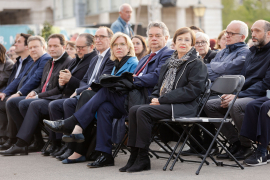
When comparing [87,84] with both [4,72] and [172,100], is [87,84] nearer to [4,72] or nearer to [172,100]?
[172,100]

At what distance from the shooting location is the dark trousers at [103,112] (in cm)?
573

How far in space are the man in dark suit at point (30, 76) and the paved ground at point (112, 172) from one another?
1942 mm

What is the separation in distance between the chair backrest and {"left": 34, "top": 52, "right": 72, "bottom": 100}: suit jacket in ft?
9.23

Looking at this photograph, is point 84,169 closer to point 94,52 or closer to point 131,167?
point 131,167

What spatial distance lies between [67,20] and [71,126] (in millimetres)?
37823

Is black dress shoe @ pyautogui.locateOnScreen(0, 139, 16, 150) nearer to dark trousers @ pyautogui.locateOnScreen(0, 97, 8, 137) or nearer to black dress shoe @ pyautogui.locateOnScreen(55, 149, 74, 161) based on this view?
dark trousers @ pyautogui.locateOnScreen(0, 97, 8, 137)

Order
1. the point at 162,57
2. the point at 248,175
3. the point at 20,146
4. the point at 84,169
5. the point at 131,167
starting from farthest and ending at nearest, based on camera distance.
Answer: the point at 20,146
the point at 162,57
the point at 84,169
the point at 131,167
the point at 248,175

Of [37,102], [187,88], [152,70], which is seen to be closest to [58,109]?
[37,102]

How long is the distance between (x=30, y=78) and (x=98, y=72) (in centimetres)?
195

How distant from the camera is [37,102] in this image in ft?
23.3

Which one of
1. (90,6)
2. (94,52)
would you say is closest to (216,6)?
(90,6)

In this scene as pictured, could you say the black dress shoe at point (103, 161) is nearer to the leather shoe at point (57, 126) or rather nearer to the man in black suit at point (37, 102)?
the leather shoe at point (57, 126)

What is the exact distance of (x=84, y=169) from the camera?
5590 mm

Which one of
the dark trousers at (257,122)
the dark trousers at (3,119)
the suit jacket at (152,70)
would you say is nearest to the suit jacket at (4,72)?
the dark trousers at (3,119)
